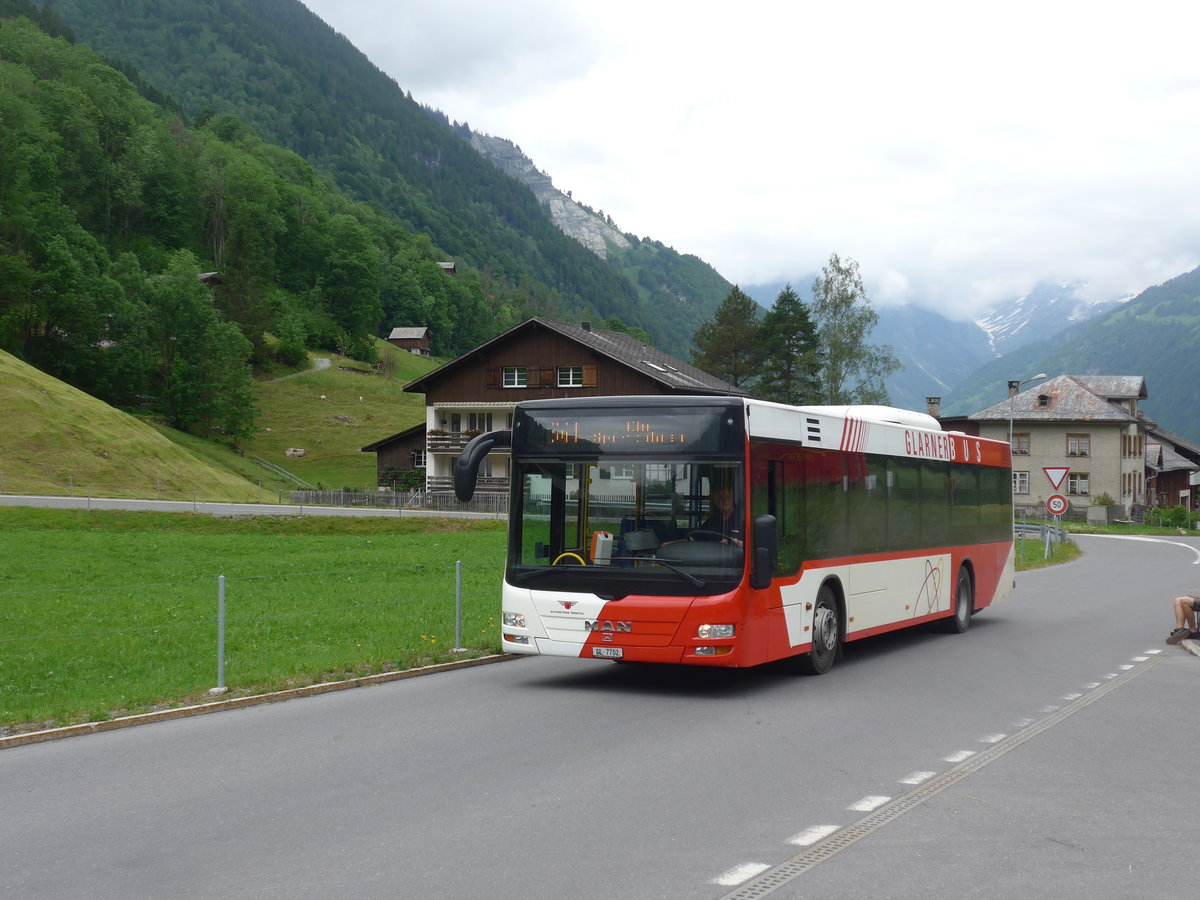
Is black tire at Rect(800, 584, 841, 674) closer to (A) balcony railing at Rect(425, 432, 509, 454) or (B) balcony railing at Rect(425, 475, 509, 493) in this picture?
(B) balcony railing at Rect(425, 475, 509, 493)

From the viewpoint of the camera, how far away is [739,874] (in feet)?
19.2

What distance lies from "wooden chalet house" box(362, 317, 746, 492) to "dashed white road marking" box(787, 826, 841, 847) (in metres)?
55.4

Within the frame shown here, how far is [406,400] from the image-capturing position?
10806cm

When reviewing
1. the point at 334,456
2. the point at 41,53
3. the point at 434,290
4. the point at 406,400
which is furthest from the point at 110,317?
the point at 434,290

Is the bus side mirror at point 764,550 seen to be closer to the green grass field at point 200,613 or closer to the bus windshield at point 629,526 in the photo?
the bus windshield at point 629,526

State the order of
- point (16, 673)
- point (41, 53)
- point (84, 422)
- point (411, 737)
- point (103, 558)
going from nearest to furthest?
point (411, 737), point (16, 673), point (103, 558), point (84, 422), point (41, 53)

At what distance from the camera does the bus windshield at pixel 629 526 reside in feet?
37.5

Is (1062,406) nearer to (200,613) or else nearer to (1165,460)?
(1165,460)

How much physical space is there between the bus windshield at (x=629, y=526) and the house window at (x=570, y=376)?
53535 mm

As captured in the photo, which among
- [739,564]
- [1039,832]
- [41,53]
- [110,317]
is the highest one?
[41,53]

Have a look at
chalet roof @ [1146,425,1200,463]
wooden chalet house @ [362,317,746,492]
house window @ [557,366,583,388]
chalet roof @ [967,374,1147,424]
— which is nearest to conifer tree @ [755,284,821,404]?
chalet roof @ [967,374,1147,424]

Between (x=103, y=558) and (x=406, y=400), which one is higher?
(x=406, y=400)

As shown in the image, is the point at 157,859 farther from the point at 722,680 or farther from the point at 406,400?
the point at 406,400

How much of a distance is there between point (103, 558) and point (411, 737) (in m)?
23.1
